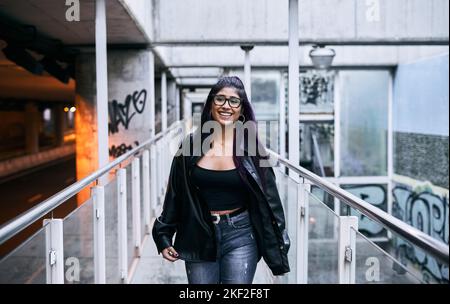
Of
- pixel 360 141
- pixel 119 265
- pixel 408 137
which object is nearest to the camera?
pixel 119 265

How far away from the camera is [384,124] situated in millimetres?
16609

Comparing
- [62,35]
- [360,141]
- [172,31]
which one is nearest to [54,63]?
[62,35]

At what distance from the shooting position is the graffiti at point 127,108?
10.2 meters

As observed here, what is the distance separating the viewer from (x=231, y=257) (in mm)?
2846

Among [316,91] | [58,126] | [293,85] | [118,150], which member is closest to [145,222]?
[293,85]

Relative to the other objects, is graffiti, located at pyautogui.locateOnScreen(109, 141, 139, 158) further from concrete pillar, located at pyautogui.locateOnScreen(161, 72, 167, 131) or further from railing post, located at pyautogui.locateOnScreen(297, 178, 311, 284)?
railing post, located at pyautogui.locateOnScreen(297, 178, 311, 284)

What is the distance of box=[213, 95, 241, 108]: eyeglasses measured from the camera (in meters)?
A: 2.88

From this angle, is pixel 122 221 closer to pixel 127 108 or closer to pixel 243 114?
pixel 243 114

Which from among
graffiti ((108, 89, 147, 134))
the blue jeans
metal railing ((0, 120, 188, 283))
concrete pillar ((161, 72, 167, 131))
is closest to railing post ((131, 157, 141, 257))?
metal railing ((0, 120, 188, 283))

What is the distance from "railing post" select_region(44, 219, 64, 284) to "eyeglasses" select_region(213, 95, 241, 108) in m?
1.00

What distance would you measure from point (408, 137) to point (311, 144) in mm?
2703
